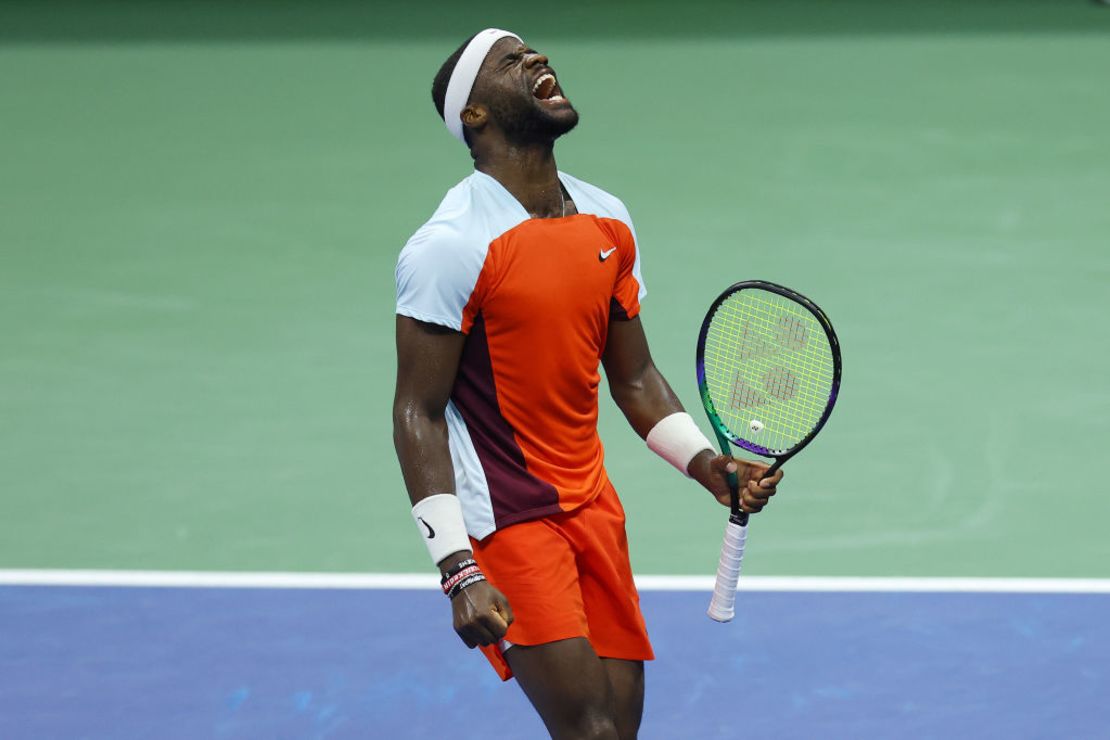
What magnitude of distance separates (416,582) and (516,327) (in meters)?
2.30

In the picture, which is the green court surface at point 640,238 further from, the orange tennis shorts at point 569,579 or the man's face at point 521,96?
the man's face at point 521,96

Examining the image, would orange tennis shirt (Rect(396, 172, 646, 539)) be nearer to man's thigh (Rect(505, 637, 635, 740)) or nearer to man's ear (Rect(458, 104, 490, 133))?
man's ear (Rect(458, 104, 490, 133))

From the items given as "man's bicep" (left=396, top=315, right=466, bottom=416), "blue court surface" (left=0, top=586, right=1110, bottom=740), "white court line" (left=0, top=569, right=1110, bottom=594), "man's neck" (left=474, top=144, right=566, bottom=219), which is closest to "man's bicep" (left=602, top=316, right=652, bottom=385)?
"man's neck" (left=474, top=144, right=566, bottom=219)

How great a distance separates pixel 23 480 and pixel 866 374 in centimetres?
341

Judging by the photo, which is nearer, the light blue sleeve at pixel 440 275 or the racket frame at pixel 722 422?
the light blue sleeve at pixel 440 275

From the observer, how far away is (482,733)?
5172 mm

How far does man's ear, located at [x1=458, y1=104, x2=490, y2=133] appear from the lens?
402 cm

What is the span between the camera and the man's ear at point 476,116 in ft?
13.2

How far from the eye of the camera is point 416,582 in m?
6.09

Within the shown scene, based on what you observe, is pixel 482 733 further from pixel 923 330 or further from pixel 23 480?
pixel 923 330

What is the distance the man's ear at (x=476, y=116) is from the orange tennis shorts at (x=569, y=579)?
89 cm

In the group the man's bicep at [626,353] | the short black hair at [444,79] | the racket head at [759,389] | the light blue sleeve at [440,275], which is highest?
the short black hair at [444,79]

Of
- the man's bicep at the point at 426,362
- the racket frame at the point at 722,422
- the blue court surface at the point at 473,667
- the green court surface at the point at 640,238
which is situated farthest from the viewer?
the green court surface at the point at 640,238

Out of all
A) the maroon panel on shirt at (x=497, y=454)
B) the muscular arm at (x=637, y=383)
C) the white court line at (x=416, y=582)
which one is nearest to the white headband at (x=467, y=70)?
the maroon panel on shirt at (x=497, y=454)
